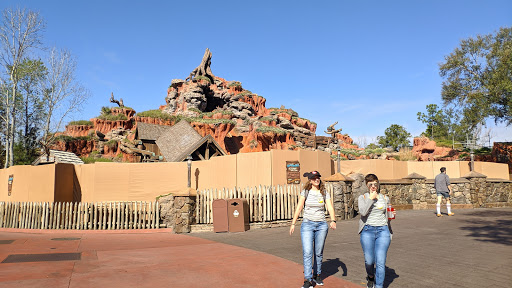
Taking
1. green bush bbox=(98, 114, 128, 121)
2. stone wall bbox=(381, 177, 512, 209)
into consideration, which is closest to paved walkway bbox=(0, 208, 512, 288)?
stone wall bbox=(381, 177, 512, 209)

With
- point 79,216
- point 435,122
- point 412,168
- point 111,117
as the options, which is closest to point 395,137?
point 435,122

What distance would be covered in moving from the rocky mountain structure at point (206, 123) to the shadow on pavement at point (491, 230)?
114ft

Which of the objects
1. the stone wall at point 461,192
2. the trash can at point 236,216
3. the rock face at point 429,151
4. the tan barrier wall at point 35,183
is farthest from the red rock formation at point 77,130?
the stone wall at point 461,192

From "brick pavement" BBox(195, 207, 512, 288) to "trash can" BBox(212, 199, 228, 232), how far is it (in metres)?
0.39

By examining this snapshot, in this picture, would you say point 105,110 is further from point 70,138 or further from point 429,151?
point 429,151

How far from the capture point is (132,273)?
5.91m

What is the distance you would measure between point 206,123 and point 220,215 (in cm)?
4664

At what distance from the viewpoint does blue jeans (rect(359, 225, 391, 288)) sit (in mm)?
4527

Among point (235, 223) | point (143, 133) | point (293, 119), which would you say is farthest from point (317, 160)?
point (293, 119)

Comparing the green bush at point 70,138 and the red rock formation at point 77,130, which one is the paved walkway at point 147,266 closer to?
the green bush at point 70,138

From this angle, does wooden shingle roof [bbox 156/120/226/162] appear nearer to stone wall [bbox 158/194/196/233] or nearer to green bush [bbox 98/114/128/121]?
stone wall [bbox 158/194/196/233]

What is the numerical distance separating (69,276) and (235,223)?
6.63 m

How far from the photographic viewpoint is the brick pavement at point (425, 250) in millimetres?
5461

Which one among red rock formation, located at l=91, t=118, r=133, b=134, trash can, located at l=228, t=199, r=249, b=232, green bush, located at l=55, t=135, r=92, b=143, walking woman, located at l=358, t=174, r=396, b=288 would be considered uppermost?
red rock formation, located at l=91, t=118, r=133, b=134
